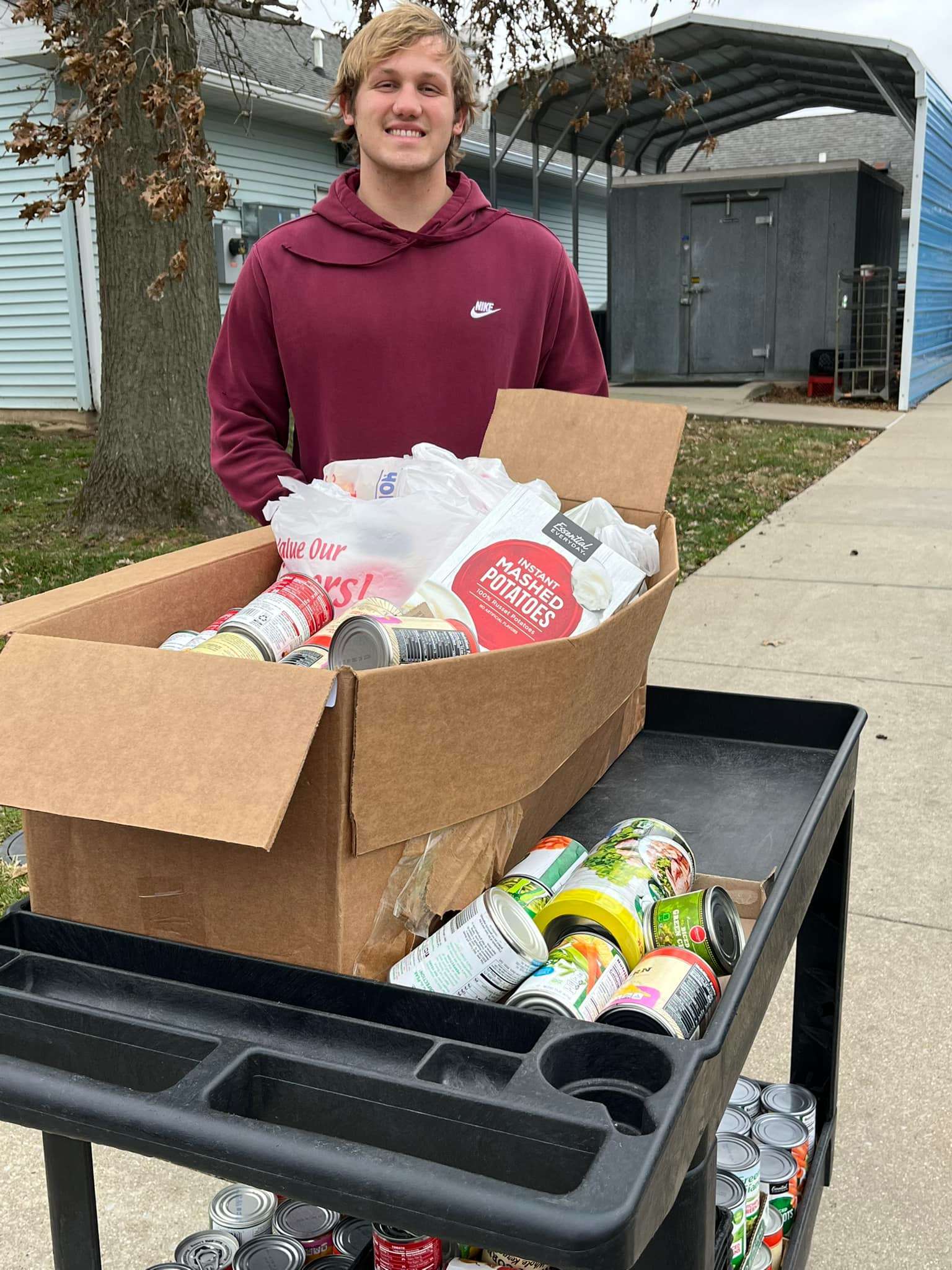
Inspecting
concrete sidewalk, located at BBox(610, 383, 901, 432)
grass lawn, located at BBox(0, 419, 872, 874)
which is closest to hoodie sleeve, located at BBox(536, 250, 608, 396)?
grass lawn, located at BBox(0, 419, 872, 874)

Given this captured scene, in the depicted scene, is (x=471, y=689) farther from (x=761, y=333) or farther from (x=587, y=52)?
(x=761, y=333)

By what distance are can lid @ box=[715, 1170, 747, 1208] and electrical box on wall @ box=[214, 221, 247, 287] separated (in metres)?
13.6

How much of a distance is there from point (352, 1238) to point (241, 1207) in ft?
0.73

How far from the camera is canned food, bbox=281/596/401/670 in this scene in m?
1.35

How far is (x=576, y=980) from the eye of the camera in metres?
1.16

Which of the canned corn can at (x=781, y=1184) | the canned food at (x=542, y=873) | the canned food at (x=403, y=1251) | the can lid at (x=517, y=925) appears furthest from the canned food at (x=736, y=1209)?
the can lid at (x=517, y=925)

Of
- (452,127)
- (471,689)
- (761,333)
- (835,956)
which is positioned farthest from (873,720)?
(761,333)

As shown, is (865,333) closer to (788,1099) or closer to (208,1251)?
(788,1099)

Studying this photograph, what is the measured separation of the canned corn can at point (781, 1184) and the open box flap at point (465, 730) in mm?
995

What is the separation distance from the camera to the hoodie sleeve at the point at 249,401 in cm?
234

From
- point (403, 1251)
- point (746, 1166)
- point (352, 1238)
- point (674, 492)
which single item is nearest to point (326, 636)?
point (403, 1251)

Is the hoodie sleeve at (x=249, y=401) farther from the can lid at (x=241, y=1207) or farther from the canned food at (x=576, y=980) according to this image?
the canned food at (x=576, y=980)

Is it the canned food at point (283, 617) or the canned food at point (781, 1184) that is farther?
the canned food at point (781, 1184)

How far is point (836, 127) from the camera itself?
1308 inches
